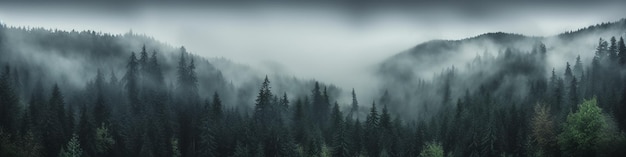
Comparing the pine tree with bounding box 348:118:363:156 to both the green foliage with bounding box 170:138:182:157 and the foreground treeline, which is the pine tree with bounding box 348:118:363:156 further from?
the green foliage with bounding box 170:138:182:157

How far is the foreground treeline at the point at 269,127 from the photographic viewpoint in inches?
5013

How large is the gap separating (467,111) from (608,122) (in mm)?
49458

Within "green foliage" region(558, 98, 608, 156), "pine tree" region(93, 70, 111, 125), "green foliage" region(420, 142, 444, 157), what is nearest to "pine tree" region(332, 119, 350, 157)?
"green foliage" region(420, 142, 444, 157)

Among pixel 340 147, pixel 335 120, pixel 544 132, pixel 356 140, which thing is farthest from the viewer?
pixel 335 120

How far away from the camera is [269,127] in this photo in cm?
15875

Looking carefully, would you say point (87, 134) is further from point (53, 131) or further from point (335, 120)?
point (335, 120)

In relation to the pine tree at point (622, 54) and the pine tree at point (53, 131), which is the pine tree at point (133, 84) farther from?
the pine tree at point (622, 54)

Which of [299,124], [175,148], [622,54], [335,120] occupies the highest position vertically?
[622,54]

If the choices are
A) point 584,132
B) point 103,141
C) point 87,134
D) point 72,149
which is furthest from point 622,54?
point 72,149

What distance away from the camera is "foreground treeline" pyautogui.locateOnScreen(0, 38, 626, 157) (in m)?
127

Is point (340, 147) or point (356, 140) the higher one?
point (340, 147)

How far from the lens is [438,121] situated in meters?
186

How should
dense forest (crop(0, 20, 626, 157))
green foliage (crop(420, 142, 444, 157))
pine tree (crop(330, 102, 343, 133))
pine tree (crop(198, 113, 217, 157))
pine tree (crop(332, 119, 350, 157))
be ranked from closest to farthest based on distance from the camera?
dense forest (crop(0, 20, 626, 157)) → pine tree (crop(332, 119, 350, 157)) → pine tree (crop(198, 113, 217, 157)) → green foliage (crop(420, 142, 444, 157)) → pine tree (crop(330, 102, 343, 133))

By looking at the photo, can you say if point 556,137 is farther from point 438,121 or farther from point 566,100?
point 438,121
